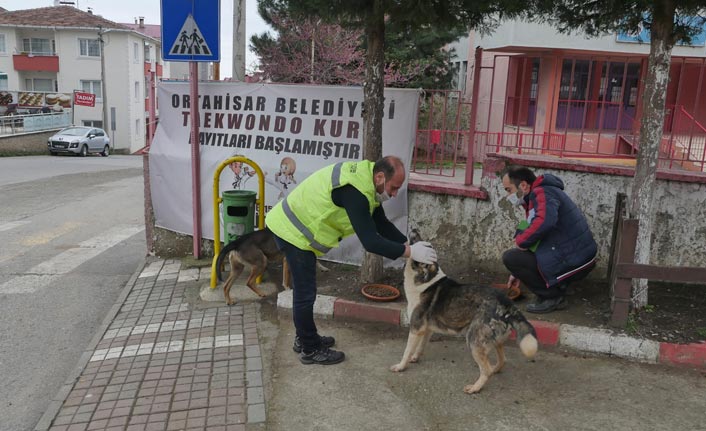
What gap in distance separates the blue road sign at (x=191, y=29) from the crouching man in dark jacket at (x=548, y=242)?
362cm

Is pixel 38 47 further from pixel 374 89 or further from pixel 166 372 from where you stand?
pixel 166 372

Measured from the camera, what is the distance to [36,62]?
41.8 meters

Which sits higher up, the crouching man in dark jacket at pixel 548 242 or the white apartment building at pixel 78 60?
the white apartment building at pixel 78 60

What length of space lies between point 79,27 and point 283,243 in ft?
145

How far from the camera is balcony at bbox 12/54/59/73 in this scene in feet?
137

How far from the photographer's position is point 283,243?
4152 mm

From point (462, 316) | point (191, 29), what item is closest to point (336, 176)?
point (462, 316)

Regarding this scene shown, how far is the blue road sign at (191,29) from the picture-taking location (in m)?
6.08

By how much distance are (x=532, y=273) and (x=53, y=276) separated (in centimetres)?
582

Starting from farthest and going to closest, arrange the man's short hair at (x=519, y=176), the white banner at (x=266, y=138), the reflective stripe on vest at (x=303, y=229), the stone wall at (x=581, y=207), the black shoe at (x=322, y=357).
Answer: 1. the white banner at (x=266, y=138)
2. the stone wall at (x=581, y=207)
3. the man's short hair at (x=519, y=176)
4. the black shoe at (x=322, y=357)
5. the reflective stripe on vest at (x=303, y=229)

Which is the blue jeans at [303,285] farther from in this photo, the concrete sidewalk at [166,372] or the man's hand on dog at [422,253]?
the man's hand on dog at [422,253]

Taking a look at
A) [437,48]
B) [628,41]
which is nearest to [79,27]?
[437,48]

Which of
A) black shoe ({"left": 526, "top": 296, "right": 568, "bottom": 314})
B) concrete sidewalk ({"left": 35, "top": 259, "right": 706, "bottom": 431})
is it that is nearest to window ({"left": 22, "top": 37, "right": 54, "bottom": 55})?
concrete sidewalk ({"left": 35, "top": 259, "right": 706, "bottom": 431})

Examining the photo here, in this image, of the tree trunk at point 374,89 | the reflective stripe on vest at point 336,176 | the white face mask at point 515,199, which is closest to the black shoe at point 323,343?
the reflective stripe on vest at point 336,176
